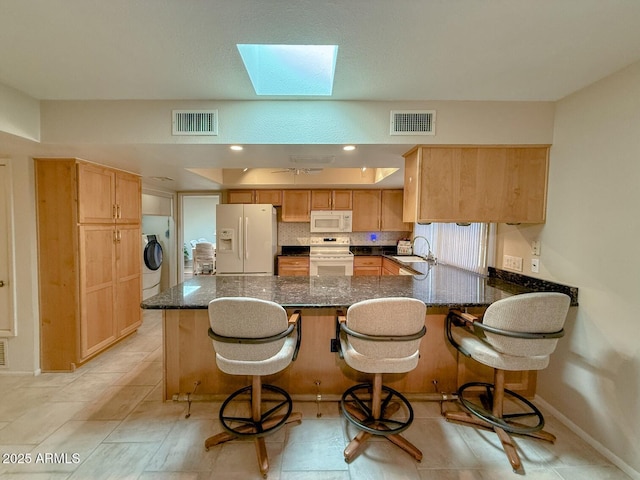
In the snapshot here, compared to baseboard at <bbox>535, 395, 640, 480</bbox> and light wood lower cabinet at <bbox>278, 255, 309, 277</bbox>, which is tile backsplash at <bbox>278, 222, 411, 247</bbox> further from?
baseboard at <bbox>535, 395, 640, 480</bbox>

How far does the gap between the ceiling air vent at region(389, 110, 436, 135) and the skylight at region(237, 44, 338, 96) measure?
0.52 meters

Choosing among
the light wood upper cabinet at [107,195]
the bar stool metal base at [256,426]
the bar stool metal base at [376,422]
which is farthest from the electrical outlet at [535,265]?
the light wood upper cabinet at [107,195]

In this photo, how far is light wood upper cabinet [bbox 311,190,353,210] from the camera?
4.60 meters

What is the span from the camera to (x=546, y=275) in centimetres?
200

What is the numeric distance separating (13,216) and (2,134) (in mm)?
944

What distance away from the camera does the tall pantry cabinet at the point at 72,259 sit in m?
2.38

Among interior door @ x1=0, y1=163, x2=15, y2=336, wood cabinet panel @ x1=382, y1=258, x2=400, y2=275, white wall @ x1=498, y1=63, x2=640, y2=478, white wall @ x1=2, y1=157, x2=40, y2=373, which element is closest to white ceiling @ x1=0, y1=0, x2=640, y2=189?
white wall @ x1=498, y1=63, x2=640, y2=478

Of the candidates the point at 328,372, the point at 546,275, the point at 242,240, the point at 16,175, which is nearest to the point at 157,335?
the point at 242,240

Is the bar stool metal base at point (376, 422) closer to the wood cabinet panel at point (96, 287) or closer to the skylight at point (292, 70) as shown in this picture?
the skylight at point (292, 70)

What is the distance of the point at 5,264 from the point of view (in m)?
2.33

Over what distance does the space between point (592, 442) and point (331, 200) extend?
3851 mm

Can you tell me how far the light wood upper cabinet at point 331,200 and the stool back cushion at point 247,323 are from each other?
11.0ft

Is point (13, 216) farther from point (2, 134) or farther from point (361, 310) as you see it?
point (361, 310)

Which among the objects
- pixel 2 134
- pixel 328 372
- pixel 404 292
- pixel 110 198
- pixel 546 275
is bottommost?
pixel 328 372
